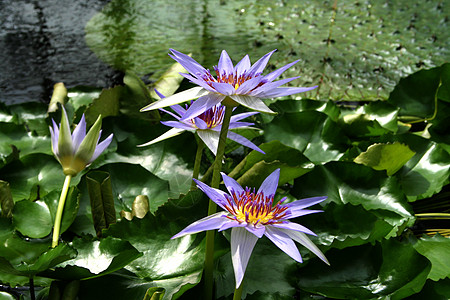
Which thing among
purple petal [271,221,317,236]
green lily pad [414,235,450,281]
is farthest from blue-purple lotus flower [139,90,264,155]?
green lily pad [414,235,450,281]

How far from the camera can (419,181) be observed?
1307 millimetres

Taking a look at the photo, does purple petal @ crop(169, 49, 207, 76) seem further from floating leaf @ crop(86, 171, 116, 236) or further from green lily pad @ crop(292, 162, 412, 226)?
green lily pad @ crop(292, 162, 412, 226)

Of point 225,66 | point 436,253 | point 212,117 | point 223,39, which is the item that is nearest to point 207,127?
point 212,117

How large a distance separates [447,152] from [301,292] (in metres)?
0.70

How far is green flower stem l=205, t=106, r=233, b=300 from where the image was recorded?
27.3 inches

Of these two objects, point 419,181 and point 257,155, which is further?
point 419,181

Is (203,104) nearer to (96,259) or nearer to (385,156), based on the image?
(96,259)

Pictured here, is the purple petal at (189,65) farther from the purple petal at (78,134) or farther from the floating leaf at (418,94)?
the floating leaf at (418,94)

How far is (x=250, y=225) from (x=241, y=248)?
38 millimetres

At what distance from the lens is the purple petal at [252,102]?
0.64m

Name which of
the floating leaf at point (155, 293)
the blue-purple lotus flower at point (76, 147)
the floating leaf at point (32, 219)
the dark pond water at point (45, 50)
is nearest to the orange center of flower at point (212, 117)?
the blue-purple lotus flower at point (76, 147)

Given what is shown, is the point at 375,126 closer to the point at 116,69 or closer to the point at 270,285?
the point at 270,285

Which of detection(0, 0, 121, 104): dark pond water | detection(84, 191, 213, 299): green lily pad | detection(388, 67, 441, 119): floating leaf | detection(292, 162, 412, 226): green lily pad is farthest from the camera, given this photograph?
detection(0, 0, 121, 104): dark pond water

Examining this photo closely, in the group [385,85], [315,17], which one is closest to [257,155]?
[385,85]
